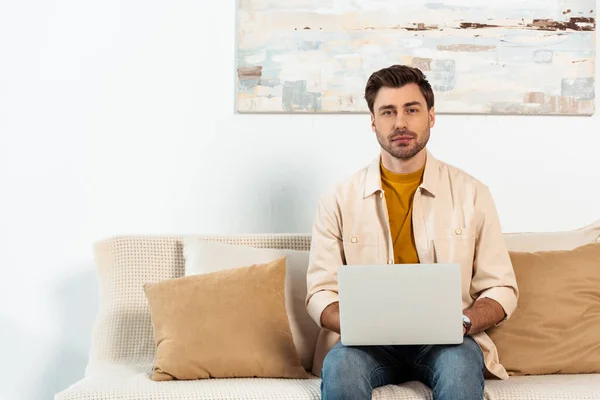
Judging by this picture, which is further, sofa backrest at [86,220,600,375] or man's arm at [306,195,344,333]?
sofa backrest at [86,220,600,375]

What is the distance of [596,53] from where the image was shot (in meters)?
3.24

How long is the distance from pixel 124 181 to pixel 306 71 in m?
0.76

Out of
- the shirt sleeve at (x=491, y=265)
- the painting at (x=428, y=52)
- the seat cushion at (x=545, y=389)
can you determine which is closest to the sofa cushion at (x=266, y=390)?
the seat cushion at (x=545, y=389)

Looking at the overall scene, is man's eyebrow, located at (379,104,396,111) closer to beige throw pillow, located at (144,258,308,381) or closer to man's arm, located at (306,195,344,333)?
man's arm, located at (306,195,344,333)

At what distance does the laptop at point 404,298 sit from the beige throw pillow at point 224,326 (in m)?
0.41

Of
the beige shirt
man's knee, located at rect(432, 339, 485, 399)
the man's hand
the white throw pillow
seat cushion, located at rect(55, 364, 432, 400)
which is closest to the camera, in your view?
man's knee, located at rect(432, 339, 485, 399)

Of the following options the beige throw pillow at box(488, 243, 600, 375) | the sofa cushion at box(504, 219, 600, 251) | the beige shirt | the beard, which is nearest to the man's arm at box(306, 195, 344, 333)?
the beige shirt

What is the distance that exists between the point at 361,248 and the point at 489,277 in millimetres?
361

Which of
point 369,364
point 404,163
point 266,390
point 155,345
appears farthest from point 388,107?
point 155,345

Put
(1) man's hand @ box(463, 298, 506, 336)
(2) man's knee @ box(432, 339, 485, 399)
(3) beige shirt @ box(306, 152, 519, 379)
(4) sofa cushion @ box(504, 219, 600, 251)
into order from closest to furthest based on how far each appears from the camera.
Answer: (2) man's knee @ box(432, 339, 485, 399)
(1) man's hand @ box(463, 298, 506, 336)
(3) beige shirt @ box(306, 152, 519, 379)
(4) sofa cushion @ box(504, 219, 600, 251)

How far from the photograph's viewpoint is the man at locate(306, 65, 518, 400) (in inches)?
94.5

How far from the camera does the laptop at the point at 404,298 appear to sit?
207cm

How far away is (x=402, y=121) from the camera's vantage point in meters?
2.49

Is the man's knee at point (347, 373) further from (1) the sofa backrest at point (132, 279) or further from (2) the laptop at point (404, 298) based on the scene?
(1) the sofa backrest at point (132, 279)
